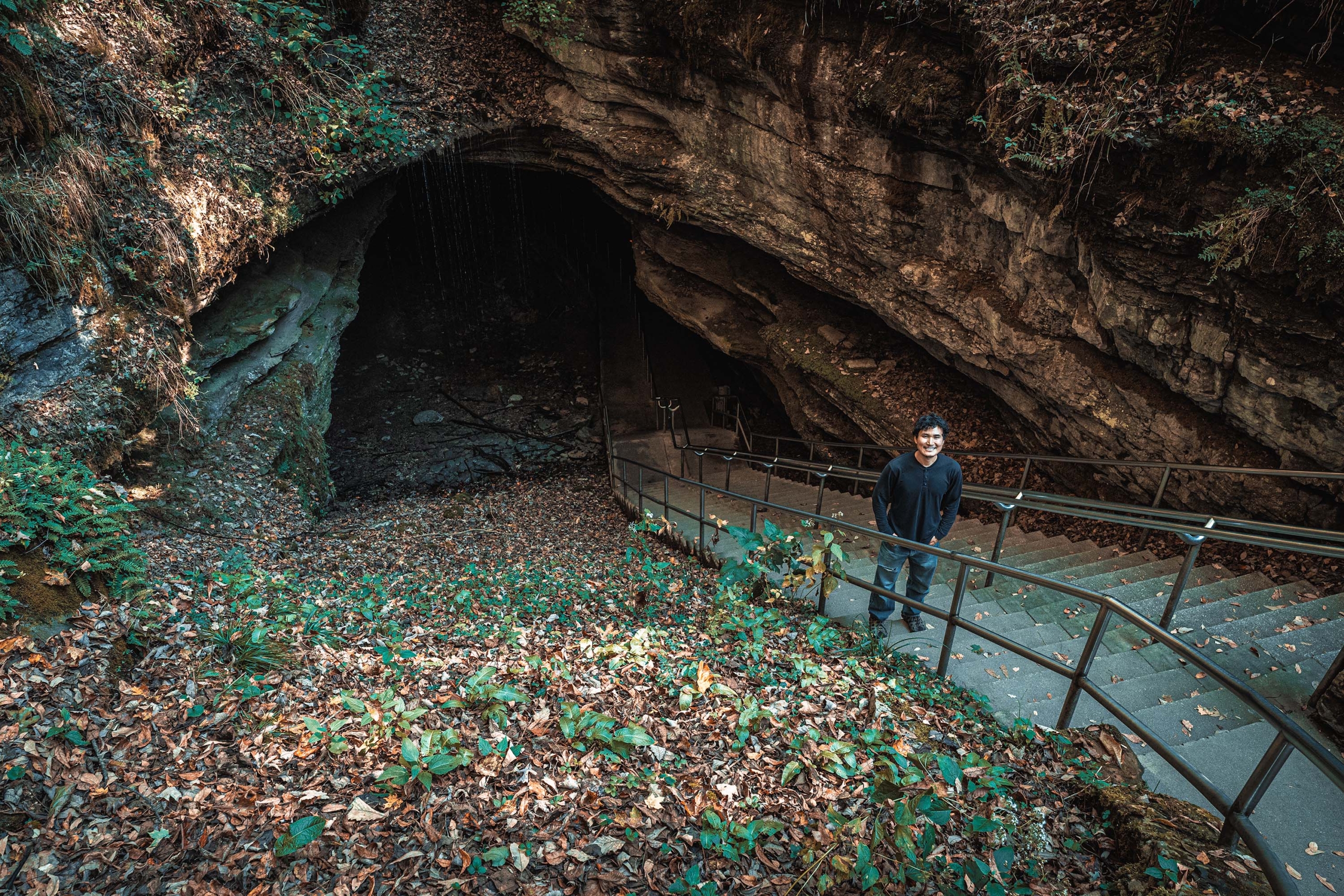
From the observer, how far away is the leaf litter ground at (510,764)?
2.43 m

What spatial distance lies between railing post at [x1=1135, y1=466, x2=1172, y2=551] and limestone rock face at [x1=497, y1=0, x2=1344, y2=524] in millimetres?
233

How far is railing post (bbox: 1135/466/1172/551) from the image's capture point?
539cm

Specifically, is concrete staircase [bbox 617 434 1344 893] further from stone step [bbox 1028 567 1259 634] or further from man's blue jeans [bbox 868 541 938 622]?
man's blue jeans [bbox 868 541 938 622]

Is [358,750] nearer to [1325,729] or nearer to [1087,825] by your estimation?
[1087,825]

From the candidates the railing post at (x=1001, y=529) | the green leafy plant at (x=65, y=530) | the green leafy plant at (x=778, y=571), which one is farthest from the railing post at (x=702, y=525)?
the green leafy plant at (x=65, y=530)

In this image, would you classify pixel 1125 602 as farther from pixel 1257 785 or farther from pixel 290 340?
pixel 290 340

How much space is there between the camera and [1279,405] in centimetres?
491

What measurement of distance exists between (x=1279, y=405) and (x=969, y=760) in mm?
4401

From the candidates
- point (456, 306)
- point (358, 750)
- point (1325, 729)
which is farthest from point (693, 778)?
point (456, 306)

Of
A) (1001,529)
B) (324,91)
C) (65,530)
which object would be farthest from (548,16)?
(1001,529)

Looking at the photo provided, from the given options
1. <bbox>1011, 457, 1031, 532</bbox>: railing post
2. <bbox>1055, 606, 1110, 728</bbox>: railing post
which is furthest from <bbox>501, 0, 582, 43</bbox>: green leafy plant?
<bbox>1055, 606, 1110, 728</bbox>: railing post

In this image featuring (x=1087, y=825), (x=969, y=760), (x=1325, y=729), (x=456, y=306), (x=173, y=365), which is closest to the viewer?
(x=1087, y=825)

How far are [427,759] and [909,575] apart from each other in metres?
3.16

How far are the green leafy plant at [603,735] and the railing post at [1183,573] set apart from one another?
10.4ft
